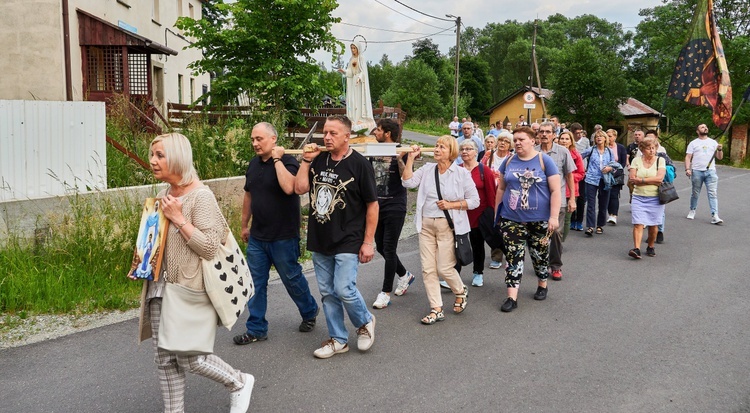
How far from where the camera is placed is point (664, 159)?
887 centimetres

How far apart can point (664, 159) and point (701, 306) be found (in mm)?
3189

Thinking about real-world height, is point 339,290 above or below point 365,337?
above

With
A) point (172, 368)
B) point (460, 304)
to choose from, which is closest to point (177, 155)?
point (172, 368)

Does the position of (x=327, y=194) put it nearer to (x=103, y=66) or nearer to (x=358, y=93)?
(x=358, y=93)

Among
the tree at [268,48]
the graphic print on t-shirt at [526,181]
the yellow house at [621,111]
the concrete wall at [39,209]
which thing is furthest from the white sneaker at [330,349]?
the yellow house at [621,111]

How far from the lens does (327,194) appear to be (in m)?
4.66

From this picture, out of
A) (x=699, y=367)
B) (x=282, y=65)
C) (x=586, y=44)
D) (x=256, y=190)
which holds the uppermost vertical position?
(x=586, y=44)

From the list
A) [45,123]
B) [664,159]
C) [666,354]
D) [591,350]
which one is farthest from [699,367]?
[45,123]

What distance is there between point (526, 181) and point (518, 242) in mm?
614

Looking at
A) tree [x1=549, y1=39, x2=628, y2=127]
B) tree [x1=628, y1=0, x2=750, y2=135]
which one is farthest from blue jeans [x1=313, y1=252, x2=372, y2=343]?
tree [x1=549, y1=39, x2=628, y2=127]

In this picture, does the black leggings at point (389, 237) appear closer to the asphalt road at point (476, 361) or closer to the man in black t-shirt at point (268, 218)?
the asphalt road at point (476, 361)

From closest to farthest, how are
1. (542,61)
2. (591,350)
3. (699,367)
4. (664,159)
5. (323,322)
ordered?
(699,367) < (591,350) < (323,322) < (664,159) < (542,61)

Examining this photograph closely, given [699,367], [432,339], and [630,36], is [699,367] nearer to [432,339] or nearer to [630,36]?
[432,339]

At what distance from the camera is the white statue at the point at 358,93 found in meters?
8.84
